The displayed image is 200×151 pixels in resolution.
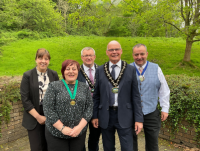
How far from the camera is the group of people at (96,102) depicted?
2316 mm

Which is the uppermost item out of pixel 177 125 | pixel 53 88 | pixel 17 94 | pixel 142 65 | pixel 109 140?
pixel 142 65

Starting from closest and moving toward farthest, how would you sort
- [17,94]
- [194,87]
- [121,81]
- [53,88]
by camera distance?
[53,88], [121,81], [194,87], [17,94]

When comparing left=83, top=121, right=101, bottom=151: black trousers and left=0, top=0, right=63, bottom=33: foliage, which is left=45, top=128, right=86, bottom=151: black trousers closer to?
left=83, top=121, right=101, bottom=151: black trousers

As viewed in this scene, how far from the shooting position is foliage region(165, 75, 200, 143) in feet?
12.6

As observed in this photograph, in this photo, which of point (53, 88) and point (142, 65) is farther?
point (142, 65)

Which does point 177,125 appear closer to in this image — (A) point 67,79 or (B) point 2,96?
(A) point 67,79

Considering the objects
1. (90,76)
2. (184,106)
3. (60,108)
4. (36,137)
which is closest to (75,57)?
(90,76)

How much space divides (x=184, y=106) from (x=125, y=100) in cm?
223

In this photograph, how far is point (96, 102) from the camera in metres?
2.82

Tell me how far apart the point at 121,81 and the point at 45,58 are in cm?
142

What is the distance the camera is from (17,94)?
4.58m

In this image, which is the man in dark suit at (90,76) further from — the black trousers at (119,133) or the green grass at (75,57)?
the green grass at (75,57)

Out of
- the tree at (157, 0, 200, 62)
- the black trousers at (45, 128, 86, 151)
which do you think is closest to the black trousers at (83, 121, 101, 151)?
the black trousers at (45, 128, 86, 151)

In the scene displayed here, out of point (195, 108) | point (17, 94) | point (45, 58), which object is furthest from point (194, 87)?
point (17, 94)
